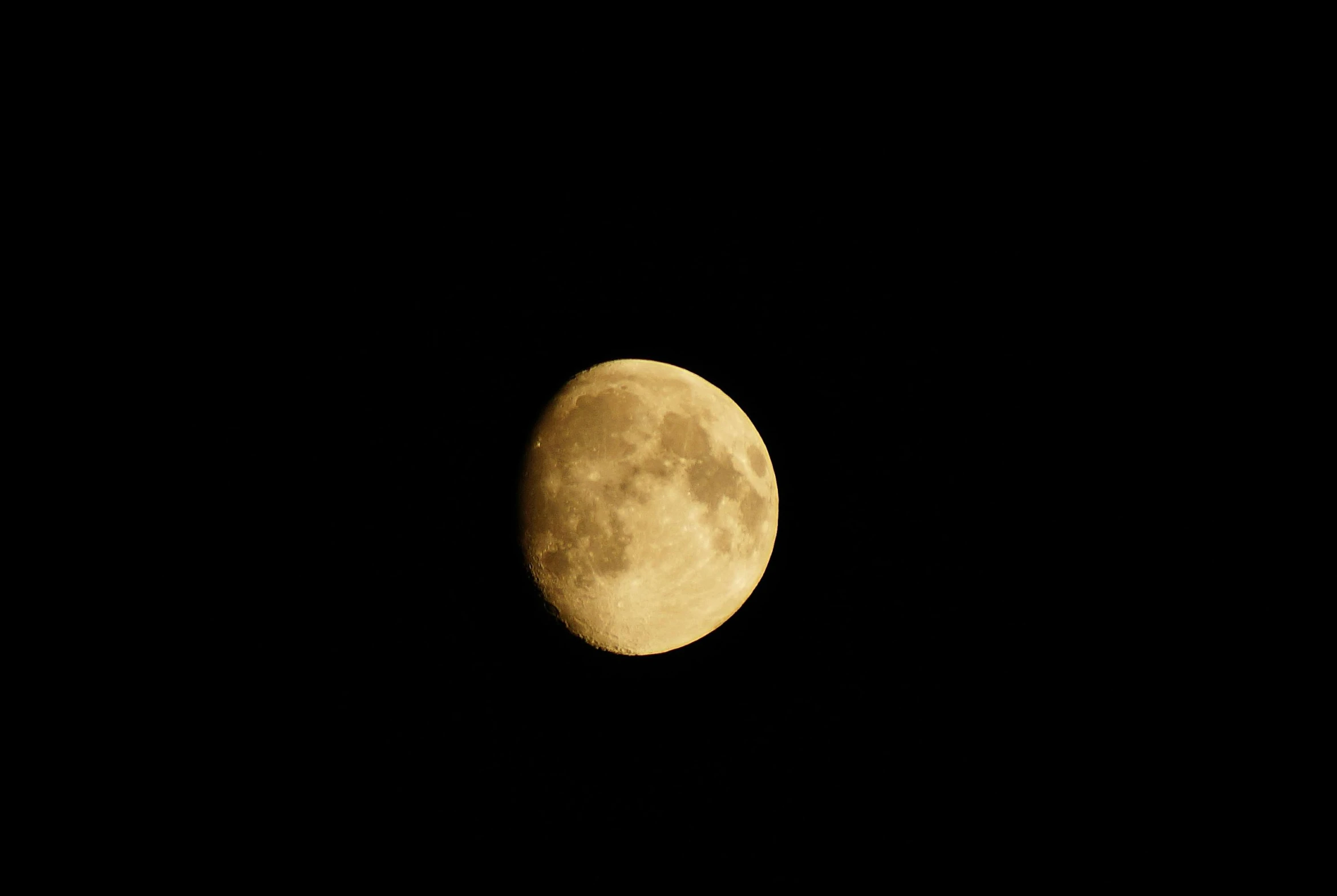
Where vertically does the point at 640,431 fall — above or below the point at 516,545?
above

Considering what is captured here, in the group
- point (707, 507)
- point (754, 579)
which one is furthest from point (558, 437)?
point (754, 579)

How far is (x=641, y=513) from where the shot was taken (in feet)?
6.30

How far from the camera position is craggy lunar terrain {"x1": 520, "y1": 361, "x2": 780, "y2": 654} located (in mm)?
1938

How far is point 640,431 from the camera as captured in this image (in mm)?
2008

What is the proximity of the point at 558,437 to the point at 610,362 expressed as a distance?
43cm

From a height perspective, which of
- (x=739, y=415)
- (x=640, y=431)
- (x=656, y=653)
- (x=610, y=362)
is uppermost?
(x=610, y=362)

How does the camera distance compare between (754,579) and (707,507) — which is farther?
(754,579)

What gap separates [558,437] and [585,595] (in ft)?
1.83

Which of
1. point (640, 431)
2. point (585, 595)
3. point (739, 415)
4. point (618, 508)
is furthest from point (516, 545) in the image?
point (739, 415)

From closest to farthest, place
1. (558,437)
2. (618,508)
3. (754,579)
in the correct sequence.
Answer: (618,508), (558,437), (754,579)

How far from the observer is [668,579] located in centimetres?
197

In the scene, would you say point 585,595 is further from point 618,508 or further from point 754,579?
point 754,579

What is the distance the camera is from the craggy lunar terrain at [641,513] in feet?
6.36

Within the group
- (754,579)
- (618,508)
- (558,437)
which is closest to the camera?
(618,508)
